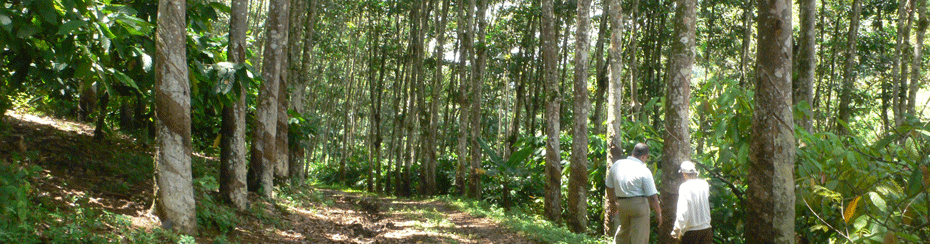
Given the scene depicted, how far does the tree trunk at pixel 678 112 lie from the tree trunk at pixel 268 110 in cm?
647

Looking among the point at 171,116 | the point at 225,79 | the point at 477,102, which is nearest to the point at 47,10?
the point at 171,116

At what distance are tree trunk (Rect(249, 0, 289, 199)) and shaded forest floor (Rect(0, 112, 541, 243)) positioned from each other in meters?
0.51

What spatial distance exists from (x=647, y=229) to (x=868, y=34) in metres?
19.4

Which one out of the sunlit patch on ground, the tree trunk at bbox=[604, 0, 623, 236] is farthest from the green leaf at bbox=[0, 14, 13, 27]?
the tree trunk at bbox=[604, 0, 623, 236]

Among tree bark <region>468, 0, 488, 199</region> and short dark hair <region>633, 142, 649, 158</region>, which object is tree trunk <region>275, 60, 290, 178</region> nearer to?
tree bark <region>468, 0, 488, 199</region>

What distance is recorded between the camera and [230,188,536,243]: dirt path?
8594mm

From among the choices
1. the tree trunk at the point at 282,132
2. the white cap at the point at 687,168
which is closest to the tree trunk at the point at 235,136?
the tree trunk at the point at 282,132

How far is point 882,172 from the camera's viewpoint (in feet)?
19.9

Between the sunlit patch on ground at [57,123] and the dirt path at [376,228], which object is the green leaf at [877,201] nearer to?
the dirt path at [376,228]

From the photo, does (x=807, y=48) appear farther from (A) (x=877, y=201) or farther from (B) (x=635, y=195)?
(B) (x=635, y=195)

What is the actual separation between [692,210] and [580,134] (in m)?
4.57

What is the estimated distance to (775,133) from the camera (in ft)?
17.6

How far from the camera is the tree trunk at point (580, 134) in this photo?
1032cm

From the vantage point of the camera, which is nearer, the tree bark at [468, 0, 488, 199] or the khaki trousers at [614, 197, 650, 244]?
the khaki trousers at [614, 197, 650, 244]
